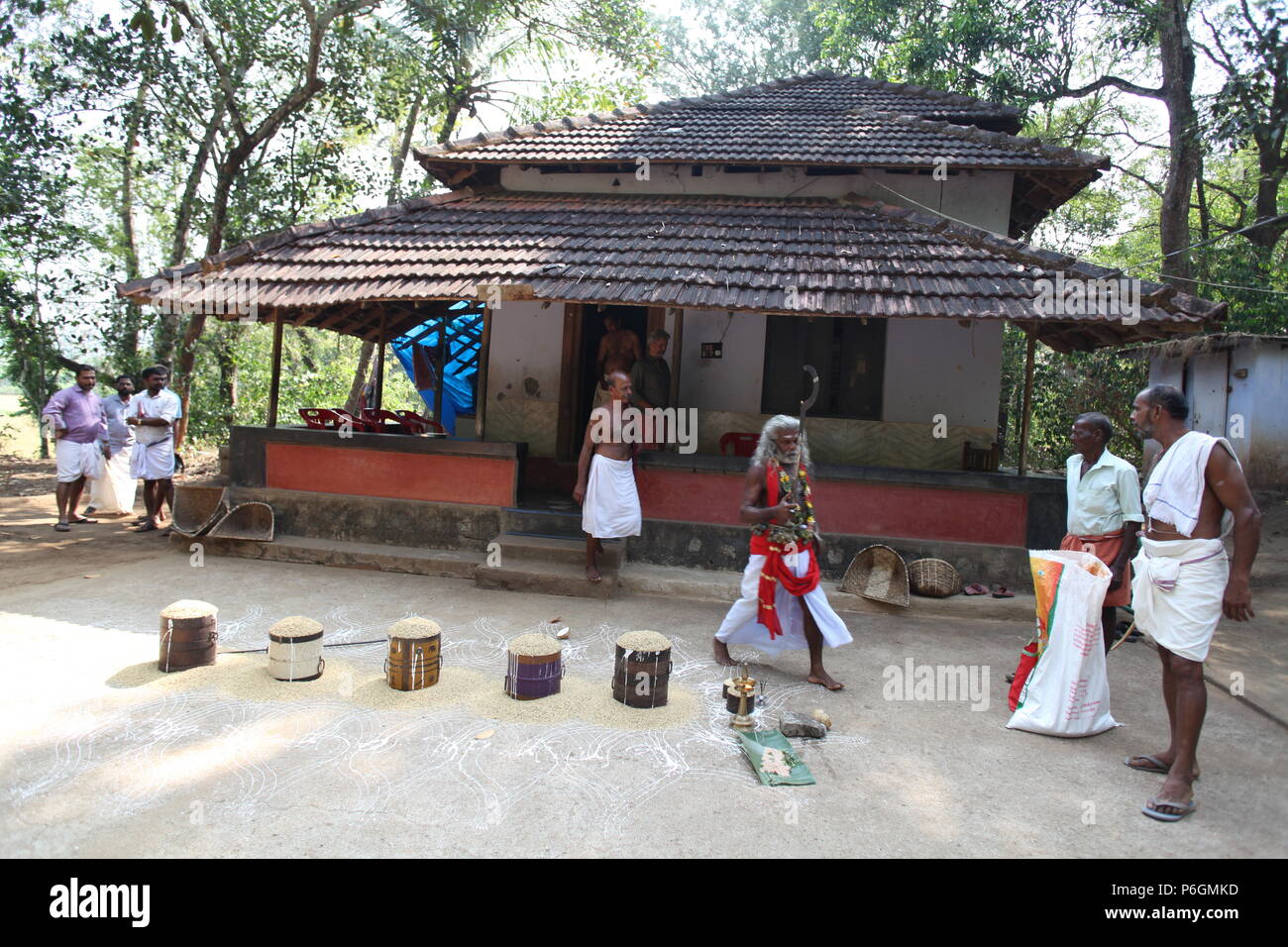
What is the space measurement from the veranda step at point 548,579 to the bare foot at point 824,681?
2.36m

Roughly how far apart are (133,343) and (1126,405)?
18653 mm

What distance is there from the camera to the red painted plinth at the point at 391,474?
25.5 ft

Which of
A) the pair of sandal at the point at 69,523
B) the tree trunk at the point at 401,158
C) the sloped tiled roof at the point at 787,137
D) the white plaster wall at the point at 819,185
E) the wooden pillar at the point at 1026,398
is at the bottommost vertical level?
the pair of sandal at the point at 69,523

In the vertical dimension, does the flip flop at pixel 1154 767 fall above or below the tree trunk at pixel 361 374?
below

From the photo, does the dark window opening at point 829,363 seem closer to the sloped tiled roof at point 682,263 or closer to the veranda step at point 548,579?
the sloped tiled roof at point 682,263

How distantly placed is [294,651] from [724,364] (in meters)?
5.81

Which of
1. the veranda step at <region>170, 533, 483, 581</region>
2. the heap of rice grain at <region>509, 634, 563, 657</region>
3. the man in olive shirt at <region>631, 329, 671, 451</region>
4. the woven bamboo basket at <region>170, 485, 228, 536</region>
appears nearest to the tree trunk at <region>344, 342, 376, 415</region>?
the woven bamboo basket at <region>170, 485, 228, 536</region>

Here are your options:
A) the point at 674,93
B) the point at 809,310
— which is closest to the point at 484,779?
the point at 809,310

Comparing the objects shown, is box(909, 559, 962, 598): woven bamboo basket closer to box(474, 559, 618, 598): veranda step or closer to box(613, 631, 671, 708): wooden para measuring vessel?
box(474, 559, 618, 598): veranda step

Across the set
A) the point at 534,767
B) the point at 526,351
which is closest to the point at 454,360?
the point at 526,351

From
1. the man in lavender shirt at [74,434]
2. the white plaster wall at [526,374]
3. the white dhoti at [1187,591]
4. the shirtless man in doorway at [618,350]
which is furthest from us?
the white plaster wall at [526,374]

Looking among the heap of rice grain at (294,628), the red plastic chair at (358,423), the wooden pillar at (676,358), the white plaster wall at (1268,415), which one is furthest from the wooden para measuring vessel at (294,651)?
the white plaster wall at (1268,415)

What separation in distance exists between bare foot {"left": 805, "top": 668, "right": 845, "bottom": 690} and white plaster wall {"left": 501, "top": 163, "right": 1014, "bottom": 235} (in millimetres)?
6259

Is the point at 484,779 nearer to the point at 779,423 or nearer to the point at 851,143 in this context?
the point at 779,423
